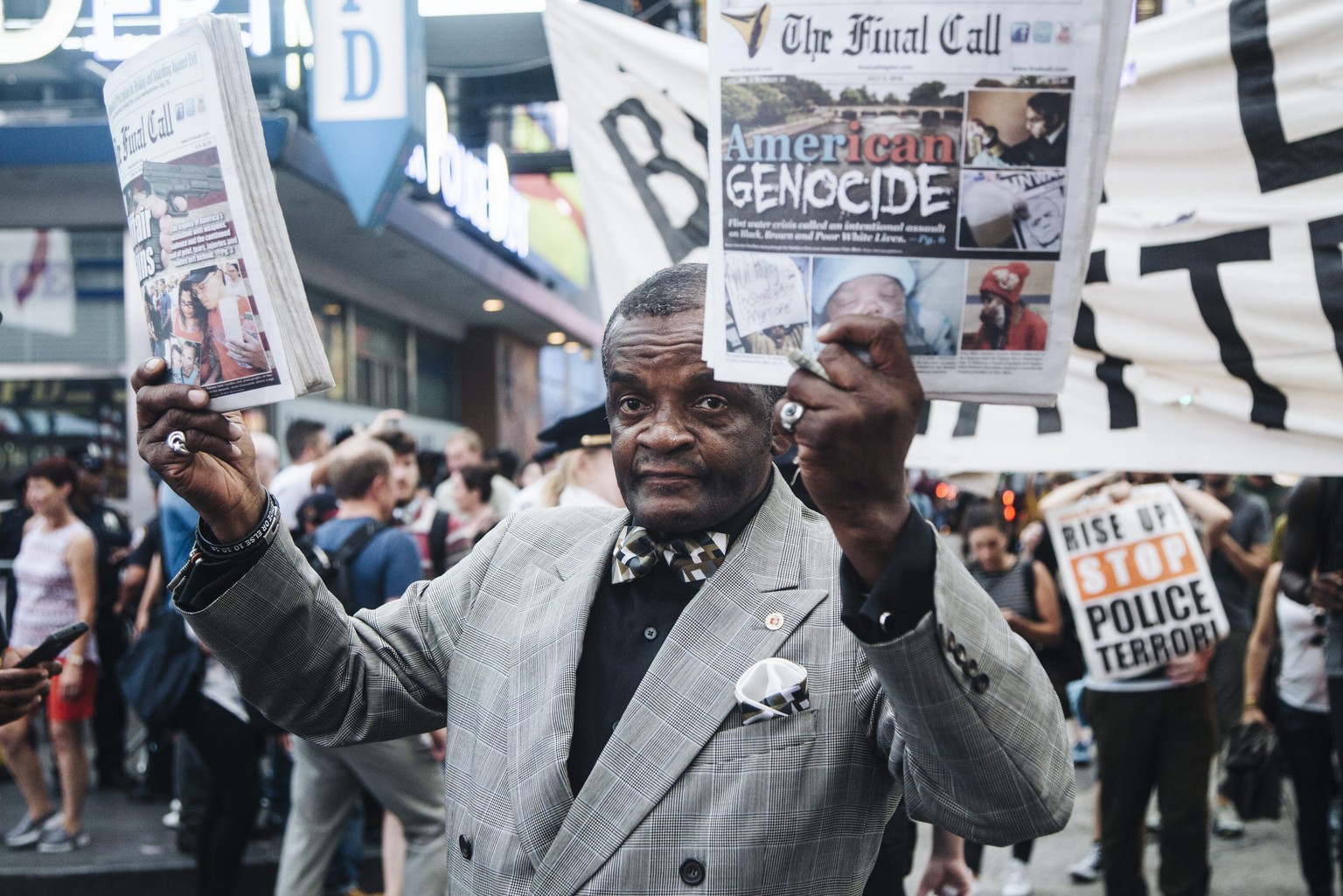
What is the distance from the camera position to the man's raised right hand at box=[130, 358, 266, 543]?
171 centimetres

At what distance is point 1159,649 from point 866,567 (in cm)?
411

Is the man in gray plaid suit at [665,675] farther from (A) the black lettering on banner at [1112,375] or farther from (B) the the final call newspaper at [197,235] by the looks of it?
(A) the black lettering on banner at [1112,375]

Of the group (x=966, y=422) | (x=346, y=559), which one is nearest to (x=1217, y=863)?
(x=966, y=422)

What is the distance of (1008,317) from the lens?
53.2 inches

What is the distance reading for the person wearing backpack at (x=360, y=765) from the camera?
188 inches

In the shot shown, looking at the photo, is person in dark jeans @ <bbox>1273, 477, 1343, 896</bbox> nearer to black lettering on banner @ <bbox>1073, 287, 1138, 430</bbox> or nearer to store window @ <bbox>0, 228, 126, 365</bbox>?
A: black lettering on banner @ <bbox>1073, 287, 1138, 430</bbox>

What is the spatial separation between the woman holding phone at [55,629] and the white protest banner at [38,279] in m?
5.61

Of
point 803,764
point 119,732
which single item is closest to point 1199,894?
point 803,764

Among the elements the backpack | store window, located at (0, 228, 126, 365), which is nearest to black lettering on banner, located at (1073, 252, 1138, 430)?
the backpack

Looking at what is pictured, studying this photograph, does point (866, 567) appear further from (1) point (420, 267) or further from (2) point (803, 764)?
(1) point (420, 267)

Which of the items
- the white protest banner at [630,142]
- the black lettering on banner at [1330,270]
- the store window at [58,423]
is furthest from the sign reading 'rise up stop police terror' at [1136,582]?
the store window at [58,423]

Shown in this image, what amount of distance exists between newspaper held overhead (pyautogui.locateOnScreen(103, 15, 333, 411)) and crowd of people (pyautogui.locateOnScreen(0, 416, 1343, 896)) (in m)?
1.94

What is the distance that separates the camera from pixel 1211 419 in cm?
312

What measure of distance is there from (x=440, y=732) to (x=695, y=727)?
12.7 feet
